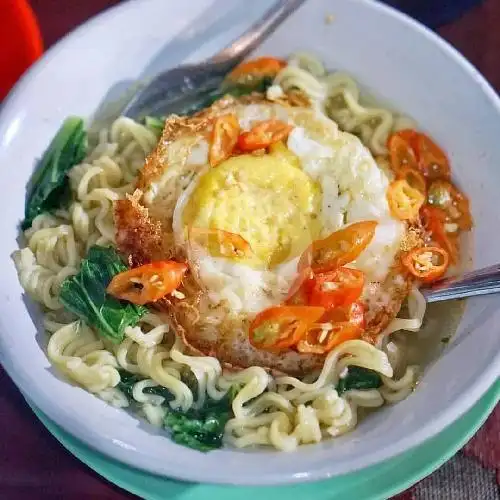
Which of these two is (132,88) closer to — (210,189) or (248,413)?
(210,189)

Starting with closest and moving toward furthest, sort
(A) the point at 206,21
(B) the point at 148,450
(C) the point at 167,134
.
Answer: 1. (B) the point at 148,450
2. (C) the point at 167,134
3. (A) the point at 206,21

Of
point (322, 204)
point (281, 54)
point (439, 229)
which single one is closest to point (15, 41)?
point (281, 54)

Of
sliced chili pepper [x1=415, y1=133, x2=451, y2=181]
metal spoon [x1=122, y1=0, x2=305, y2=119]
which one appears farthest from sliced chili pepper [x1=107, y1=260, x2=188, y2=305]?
sliced chili pepper [x1=415, y1=133, x2=451, y2=181]

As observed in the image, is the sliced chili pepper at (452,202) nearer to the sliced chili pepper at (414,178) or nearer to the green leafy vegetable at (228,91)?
the sliced chili pepper at (414,178)

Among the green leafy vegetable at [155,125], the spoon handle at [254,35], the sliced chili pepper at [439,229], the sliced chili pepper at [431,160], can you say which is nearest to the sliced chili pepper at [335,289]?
the sliced chili pepper at [439,229]

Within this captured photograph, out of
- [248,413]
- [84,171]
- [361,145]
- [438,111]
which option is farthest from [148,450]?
[438,111]
